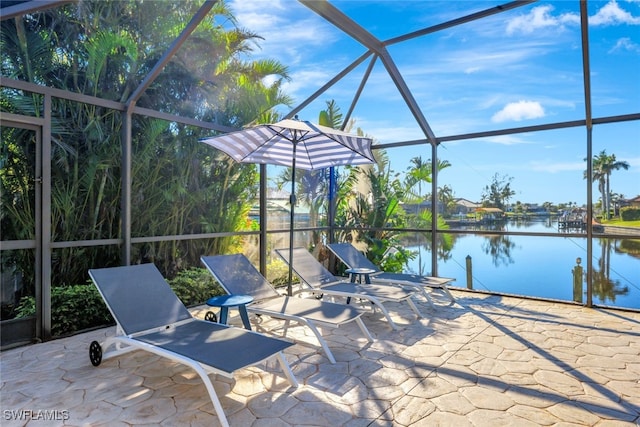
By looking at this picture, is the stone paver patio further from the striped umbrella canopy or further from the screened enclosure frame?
the striped umbrella canopy

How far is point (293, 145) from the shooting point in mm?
6059

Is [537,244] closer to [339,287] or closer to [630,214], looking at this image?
[630,214]

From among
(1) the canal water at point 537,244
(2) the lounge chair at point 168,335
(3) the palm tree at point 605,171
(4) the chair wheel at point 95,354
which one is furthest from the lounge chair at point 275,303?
(3) the palm tree at point 605,171

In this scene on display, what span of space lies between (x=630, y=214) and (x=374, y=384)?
6151 mm

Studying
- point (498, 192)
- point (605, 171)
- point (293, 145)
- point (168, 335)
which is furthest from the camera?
point (498, 192)

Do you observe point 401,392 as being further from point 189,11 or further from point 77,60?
point 189,11

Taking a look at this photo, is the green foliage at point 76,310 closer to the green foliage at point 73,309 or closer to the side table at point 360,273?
the green foliage at point 73,309

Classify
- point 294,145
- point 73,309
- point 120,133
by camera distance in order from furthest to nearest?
point 294,145 → point 120,133 → point 73,309

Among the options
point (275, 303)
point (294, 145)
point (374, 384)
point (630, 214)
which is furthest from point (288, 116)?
point (630, 214)

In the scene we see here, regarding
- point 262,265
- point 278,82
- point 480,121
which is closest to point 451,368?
point 262,265

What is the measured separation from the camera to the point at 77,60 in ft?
19.1

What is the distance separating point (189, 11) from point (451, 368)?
8.55 metres

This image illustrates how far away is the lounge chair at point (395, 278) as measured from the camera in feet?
20.6

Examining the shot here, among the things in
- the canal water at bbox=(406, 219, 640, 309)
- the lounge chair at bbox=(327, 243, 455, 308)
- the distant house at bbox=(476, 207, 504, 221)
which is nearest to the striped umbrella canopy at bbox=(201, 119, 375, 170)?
the lounge chair at bbox=(327, 243, 455, 308)
